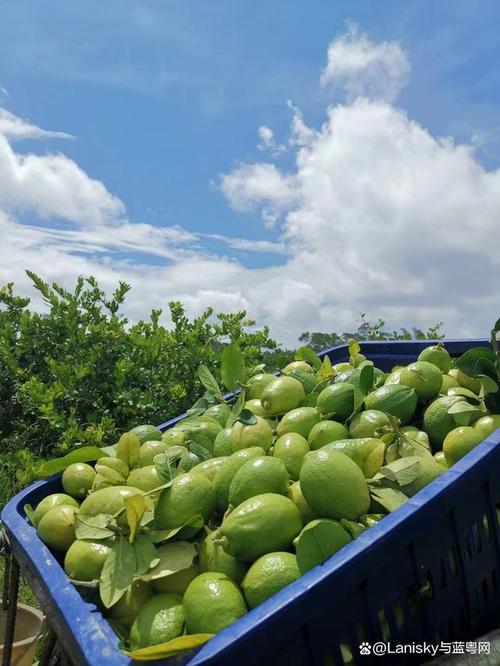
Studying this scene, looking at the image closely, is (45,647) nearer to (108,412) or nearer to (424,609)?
(424,609)

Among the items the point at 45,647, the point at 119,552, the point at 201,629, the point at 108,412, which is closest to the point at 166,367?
the point at 108,412

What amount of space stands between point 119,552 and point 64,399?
357 centimetres

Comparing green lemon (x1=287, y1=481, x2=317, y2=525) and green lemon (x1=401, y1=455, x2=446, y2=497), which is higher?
green lemon (x1=401, y1=455, x2=446, y2=497)

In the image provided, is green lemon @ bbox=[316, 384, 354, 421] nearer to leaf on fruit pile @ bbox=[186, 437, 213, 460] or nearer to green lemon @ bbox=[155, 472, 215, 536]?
leaf on fruit pile @ bbox=[186, 437, 213, 460]

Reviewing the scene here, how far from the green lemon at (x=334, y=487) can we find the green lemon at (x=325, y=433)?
15.0 inches

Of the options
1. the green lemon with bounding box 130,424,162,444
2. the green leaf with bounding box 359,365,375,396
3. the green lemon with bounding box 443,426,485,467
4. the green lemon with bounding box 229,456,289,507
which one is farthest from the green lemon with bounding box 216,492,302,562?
the green lemon with bounding box 130,424,162,444

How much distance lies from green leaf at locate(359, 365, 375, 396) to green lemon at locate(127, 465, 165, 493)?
0.80 meters

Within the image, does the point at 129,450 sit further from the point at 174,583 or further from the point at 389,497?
the point at 389,497

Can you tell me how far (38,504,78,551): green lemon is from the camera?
77.7 inches

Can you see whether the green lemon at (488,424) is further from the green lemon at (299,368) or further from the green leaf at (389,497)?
the green lemon at (299,368)

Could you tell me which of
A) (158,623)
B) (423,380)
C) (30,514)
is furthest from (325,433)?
(30,514)

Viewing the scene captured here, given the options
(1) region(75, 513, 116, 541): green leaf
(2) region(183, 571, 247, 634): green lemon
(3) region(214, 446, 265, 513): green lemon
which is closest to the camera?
(2) region(183, 571, 247, 634): green lemon

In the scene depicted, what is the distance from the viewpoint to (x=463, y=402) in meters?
2.07

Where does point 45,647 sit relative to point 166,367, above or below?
below
